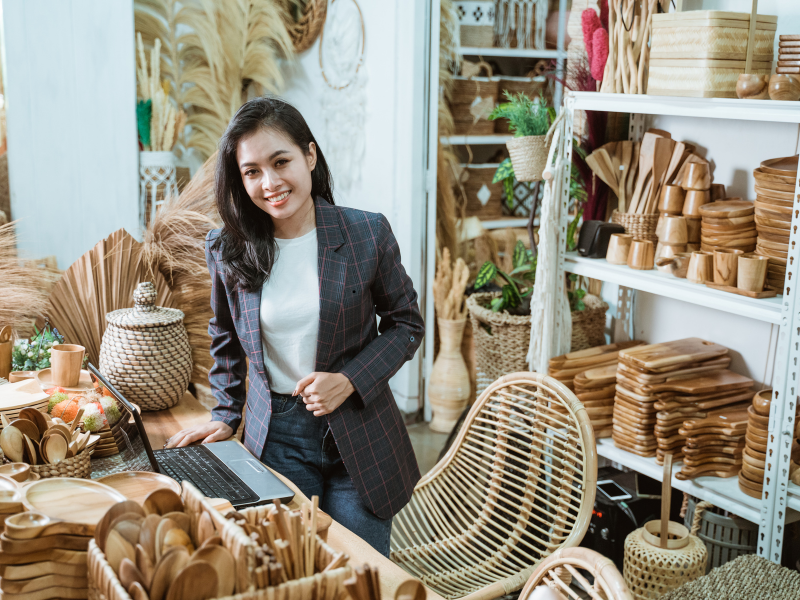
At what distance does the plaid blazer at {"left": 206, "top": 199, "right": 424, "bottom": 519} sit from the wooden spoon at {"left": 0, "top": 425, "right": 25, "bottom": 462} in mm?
492

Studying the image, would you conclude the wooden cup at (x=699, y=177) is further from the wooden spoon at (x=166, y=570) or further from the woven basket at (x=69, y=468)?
the wooden spoon at (x=166, y=570)

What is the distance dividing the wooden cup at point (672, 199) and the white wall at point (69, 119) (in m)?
2.00

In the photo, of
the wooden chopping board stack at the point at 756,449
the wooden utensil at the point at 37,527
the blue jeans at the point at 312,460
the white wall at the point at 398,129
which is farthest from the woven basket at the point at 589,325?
the wooden utensil at the point at 37,527

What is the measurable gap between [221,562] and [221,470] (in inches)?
26.8

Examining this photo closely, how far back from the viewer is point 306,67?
13.8ft

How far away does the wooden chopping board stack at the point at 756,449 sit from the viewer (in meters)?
2.06

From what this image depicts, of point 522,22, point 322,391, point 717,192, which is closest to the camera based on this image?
point 322,391

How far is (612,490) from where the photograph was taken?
251cm

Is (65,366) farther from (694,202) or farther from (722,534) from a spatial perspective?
(722,534)

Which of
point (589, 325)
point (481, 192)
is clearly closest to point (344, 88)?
point (481, 192)

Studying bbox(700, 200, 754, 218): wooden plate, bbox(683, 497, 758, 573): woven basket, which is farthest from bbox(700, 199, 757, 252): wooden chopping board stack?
bbox(683, 497, 758, 573): woven basket

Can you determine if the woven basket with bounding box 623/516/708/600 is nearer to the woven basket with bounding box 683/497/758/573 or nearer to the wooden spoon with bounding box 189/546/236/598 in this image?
the woven basket with bounding box 683/497/758/573

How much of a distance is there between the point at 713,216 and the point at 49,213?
2532 mm

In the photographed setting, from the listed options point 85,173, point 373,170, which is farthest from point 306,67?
point 85,173
